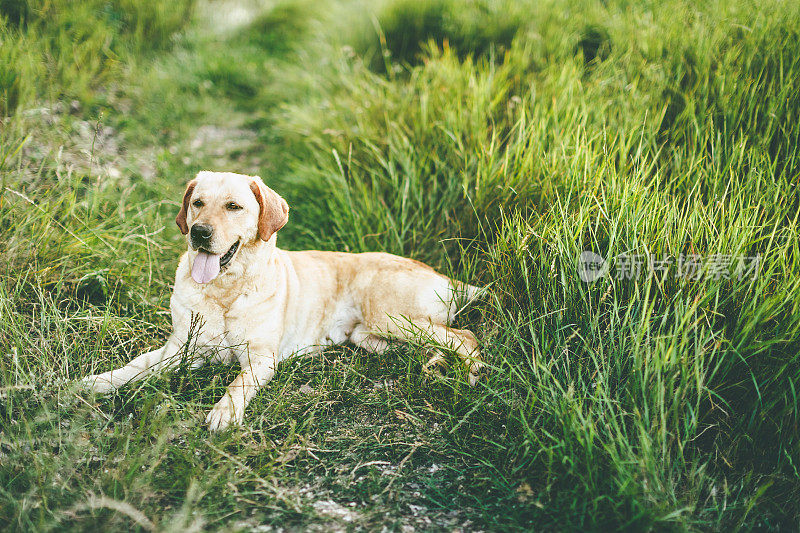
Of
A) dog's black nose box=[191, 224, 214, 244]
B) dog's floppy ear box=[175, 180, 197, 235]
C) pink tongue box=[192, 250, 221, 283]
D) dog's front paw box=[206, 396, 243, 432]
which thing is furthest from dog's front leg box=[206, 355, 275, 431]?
dog's floppy ear box=[175, 180, 197, 235]

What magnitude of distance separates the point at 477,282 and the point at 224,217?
159 cm

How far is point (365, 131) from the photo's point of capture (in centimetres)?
433

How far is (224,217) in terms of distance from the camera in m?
Result: 2.64

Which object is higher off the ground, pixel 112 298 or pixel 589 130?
pixel 589 130

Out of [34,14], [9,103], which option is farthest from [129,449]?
[34,14]

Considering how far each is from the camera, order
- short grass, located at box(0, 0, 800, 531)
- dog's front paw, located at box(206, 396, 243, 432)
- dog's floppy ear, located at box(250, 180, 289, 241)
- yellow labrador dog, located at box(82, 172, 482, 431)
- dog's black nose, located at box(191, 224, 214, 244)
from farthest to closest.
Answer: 1. dog's floppy ear, located at box(250, 180, 289, 241)
2. yellow labrador dog, located at box(82, 172, 482, 431)
3. dog's black nose, located at box(191, 224, 214, 244)
4. dog's front paw, located at box(206, 396, 243, 432)
5. short grass, located at box(0, 0, 800, 531)

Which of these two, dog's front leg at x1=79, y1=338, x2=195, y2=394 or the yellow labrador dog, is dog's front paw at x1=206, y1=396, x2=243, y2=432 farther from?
dog's front leg at x1=79, y1=338, x2=195, y2=394

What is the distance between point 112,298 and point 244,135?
3.18 m

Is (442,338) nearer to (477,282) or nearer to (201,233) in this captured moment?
(477,282)

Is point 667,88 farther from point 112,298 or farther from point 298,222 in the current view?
point 112,298

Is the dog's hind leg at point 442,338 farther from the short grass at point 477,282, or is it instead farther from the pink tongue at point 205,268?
the pink tongue at point 205,268

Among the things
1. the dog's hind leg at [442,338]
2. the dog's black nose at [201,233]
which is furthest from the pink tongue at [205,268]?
the dog's hind leg at [442,338]

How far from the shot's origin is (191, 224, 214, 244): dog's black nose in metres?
2.51

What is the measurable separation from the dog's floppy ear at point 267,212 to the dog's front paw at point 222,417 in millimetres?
896
